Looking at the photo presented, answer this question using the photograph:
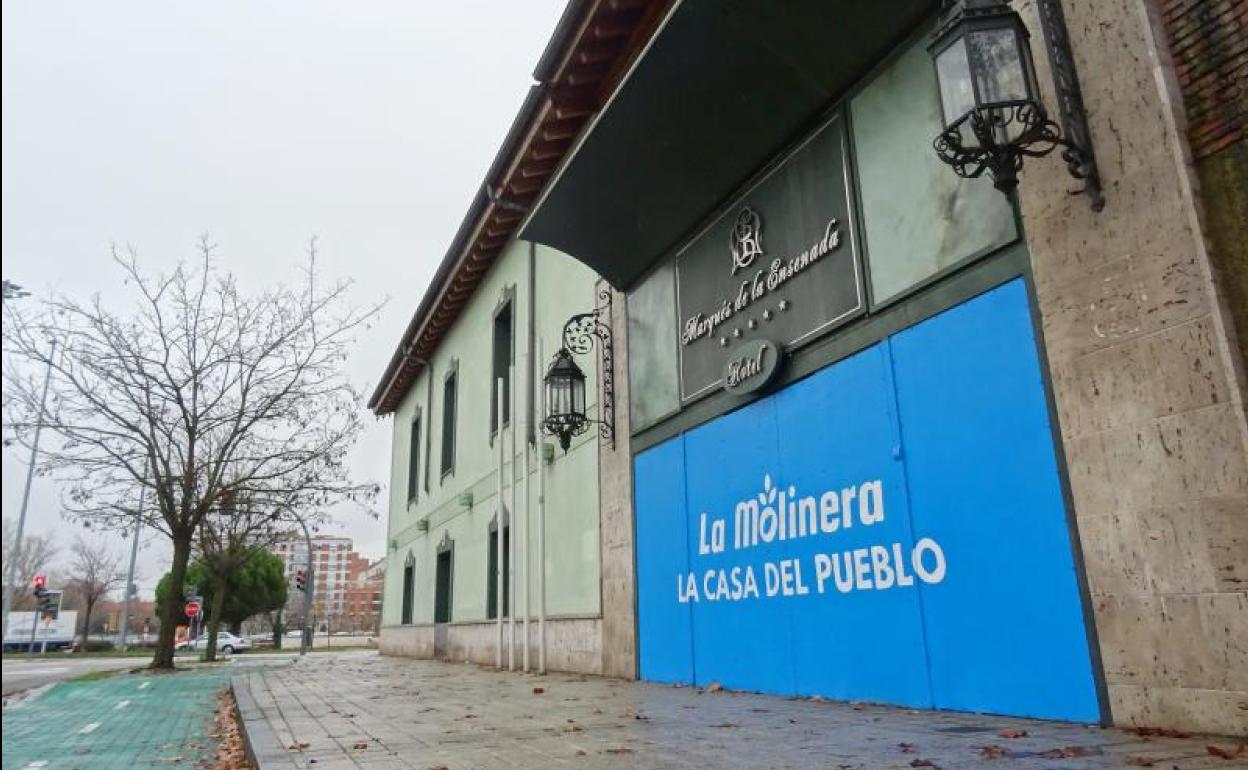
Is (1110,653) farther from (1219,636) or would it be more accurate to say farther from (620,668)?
(620,668)

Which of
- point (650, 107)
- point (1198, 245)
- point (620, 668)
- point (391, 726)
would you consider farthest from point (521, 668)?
point (1198, 245)

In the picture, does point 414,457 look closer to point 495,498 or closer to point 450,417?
point 450,417

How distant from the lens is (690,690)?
7.62m

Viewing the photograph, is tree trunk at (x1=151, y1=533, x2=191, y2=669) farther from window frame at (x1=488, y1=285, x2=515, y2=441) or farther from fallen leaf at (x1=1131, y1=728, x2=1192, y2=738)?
fallen leaf at (x1=1131, y1=728, x2=1192, y2=738)

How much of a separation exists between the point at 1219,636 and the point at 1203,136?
2451 millimetres

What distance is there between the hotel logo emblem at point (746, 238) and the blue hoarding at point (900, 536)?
55.6 inches

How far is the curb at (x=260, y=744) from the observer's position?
4.35 metres

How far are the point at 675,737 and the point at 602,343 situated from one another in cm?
662

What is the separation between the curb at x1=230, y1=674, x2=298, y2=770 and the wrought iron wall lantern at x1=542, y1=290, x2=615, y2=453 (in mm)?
4422

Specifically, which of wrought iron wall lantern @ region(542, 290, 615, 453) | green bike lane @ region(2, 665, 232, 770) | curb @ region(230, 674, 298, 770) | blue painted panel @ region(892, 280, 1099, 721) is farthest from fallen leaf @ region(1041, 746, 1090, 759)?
wrought iron wall lantern @ region(542, 290, 615, 453)

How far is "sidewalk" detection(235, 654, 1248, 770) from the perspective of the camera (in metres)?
3.59

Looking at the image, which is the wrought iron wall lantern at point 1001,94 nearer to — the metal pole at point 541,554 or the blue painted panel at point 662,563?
the blue painted panel at point 662,563

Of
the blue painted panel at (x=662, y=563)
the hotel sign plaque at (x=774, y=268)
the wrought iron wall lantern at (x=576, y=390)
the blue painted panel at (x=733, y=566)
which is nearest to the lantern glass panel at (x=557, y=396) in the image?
the wrought iron wall lantern at (x=576, y=390)

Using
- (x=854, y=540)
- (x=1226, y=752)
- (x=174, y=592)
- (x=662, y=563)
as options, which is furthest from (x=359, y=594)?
(x=1226, y=752)
